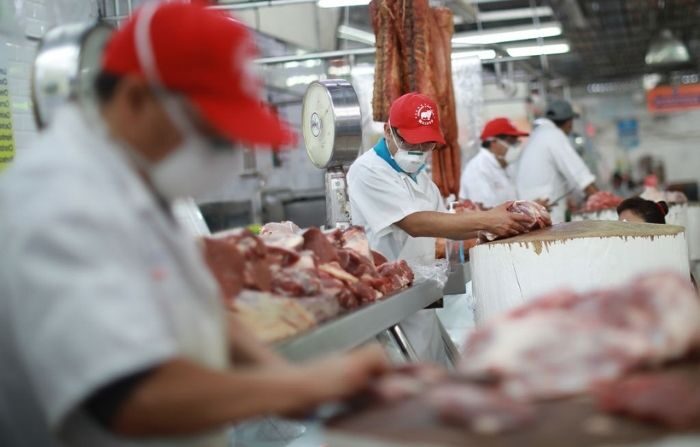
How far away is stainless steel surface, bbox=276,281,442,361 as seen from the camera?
8.49ft

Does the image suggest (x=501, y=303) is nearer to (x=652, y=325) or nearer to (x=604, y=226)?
(x=604, y=226)

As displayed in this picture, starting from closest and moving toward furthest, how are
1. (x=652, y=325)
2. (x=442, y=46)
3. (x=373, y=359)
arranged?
1. (x=373, y=359)
2. (x=652, y=325)
3. (x=442, y=46)

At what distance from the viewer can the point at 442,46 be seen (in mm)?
7086

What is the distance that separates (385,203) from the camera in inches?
210

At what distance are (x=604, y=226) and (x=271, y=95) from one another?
8.48 metres

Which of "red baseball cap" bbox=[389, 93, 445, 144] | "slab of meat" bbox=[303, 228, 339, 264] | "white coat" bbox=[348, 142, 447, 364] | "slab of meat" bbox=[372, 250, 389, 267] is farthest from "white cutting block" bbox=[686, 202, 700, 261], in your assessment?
"slab of meat" bbox=[303, 228, 339, 264]

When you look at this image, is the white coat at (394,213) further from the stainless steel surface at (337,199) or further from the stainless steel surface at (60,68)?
the stainless steel surface at (60,68)

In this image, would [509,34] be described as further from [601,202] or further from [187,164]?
[187,164]

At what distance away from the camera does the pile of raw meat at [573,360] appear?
1895 millimetres

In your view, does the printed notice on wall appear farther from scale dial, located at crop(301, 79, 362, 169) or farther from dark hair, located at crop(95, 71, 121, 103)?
dark hair, located at crop(95, 71, 121, 103)

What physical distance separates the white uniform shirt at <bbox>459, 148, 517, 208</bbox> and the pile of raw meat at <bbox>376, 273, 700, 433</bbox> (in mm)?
7945

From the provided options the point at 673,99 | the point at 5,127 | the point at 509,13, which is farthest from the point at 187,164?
the point at 673,99

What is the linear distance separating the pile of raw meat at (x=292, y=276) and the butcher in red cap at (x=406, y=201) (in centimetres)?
98

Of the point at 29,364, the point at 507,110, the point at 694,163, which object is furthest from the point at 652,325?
the point at 694,163
